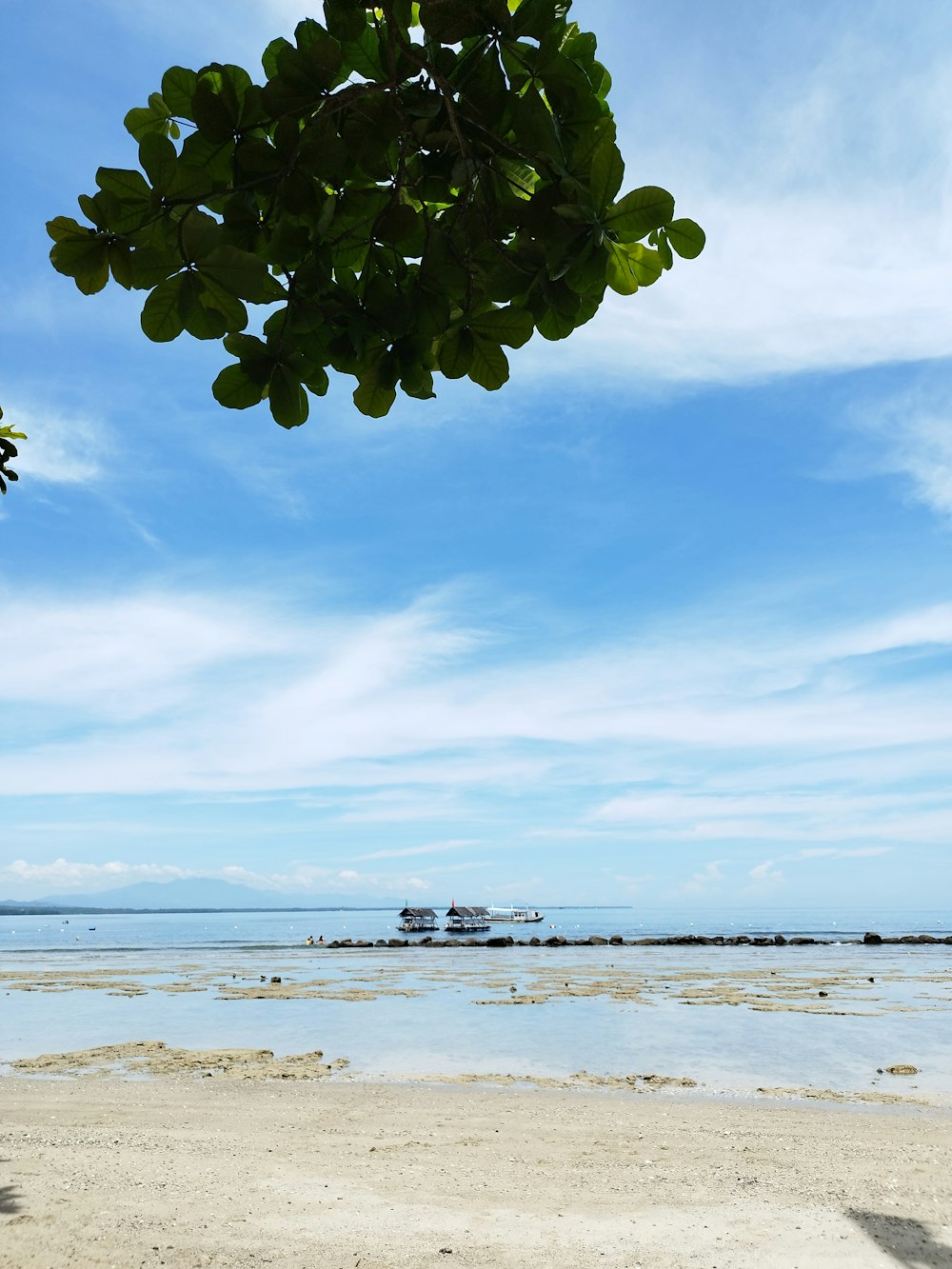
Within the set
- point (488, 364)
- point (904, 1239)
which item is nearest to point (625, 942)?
point (904, 1239)

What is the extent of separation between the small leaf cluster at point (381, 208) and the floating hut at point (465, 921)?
7711cm

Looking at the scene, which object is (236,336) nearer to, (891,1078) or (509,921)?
(891,1078)

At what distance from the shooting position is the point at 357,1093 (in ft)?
40.5

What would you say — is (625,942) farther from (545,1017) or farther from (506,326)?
(506,326)

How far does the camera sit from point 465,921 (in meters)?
79.9

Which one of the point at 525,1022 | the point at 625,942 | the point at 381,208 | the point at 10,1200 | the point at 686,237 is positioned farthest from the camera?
the point at 625,942

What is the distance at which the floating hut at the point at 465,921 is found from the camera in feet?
Answer: 251

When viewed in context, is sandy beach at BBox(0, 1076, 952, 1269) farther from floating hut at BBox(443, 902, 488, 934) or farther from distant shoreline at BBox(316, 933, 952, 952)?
floating hut at BBox(443, 902, 488, 934)

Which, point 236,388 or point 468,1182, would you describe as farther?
point 468,1182

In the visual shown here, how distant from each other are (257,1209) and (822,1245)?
14.3 ft

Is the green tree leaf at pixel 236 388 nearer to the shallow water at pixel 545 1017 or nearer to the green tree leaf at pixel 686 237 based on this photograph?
the green tree leaf at pixel 686 237

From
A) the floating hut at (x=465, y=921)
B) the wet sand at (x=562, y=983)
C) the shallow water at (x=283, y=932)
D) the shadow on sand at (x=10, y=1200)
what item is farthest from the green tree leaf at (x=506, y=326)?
the floating hut at (x=465, y=921)

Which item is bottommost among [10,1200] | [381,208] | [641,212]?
[10,1200]

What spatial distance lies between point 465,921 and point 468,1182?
75.7m
